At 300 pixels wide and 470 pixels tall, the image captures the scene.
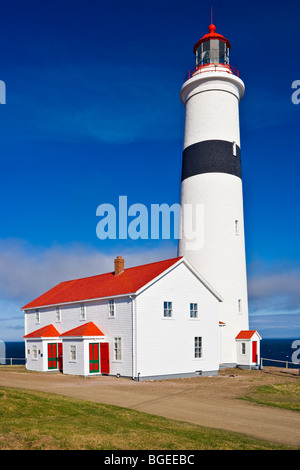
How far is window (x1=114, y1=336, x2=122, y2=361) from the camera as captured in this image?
28.0 meters

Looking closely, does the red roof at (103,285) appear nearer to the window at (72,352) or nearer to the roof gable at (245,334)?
the window at (72,352)

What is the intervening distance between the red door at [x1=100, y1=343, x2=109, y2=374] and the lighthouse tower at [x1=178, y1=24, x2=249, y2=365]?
896 cm

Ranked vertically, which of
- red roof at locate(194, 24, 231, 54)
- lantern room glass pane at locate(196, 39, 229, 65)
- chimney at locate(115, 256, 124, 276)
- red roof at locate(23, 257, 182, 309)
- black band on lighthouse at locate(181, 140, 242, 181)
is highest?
red roof at locate(194, 24, 231, 54)

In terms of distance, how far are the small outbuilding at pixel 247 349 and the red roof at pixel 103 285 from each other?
27.6 ft

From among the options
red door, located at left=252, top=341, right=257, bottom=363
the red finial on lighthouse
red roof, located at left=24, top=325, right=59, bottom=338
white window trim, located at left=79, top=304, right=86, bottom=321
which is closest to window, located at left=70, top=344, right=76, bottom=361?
white window trim, located at left=79, top=304, right=86, bottom=321

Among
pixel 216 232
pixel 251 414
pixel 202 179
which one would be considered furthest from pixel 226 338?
pixel 251 414

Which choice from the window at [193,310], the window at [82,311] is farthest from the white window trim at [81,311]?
the window at [193,310]

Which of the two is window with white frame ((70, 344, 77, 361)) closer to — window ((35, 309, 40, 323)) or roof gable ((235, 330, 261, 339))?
window ((35, 309, 40, 323))

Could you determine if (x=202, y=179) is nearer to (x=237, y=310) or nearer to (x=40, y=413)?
(x=237, y=310)

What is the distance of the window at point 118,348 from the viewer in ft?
92.0

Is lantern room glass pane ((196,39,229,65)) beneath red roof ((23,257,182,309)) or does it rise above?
above

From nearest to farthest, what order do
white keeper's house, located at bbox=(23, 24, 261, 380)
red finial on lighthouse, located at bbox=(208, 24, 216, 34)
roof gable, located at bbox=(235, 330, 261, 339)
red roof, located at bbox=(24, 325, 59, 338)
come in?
white keeper's house, located at bbox=(23, 24, 261, 380) → roof gable, located at bbox=(235, 330, 261, 339) → red roof, located at bbox=(24, 325, 59, 338) → red finial on lighthouse, located at bbox=(208, 24, 216, 34)

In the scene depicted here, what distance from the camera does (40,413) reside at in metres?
13.6

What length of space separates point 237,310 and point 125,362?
33.8 feet
